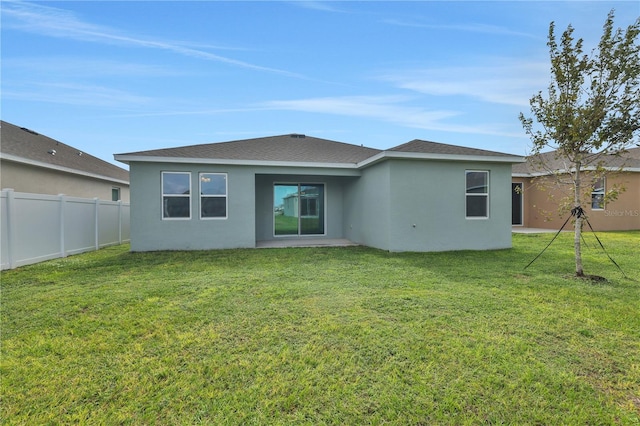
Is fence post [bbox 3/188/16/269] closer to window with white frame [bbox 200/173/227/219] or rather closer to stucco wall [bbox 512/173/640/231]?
window with white frame [bbox 200/173/227/219]

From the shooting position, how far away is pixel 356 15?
31.2 feet

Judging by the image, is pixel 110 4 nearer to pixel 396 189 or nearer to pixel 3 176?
pixel 3 176

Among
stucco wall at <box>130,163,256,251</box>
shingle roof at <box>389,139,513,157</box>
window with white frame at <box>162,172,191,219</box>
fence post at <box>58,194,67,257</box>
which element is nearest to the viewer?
fence post at <box>58,194,67,257</box>

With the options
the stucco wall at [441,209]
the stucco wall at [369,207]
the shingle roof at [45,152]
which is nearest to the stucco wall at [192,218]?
the stucco wall at [369,207]

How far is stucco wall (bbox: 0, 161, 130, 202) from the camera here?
9438 millimetres

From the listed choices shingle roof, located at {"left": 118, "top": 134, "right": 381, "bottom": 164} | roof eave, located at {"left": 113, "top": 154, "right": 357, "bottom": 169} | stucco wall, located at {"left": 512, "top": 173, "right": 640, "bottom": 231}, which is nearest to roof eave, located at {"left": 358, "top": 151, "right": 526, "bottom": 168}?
roof eave, located at {"left": 113, "top": 154, "right": 357, "bottom": 169}

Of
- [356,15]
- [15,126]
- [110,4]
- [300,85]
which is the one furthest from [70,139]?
[356,15]

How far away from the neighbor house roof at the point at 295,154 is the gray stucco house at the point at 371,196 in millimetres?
32

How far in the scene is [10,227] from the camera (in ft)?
22.0

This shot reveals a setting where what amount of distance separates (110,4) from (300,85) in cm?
705

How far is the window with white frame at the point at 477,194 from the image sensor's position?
9.47 metres

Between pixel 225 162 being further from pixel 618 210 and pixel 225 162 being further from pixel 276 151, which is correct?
pixel 618 210

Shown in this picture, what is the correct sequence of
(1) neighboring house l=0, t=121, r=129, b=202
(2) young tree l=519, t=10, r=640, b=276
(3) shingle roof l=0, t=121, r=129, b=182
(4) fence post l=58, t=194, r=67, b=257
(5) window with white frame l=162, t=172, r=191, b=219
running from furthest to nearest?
(3) shingle roof l=0, t=121, r=129, b=182
(1) neighboring house l=0, t=121, r=129, b=202
(5) window with white frame l=162, t=172, r=191, b=219
(4) fence post l=58, t=194, r=67, b=257
(2) young tree l=519, t=10, r=640, b=276

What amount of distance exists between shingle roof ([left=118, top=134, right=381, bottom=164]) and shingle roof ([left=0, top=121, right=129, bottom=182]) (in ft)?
14.0
